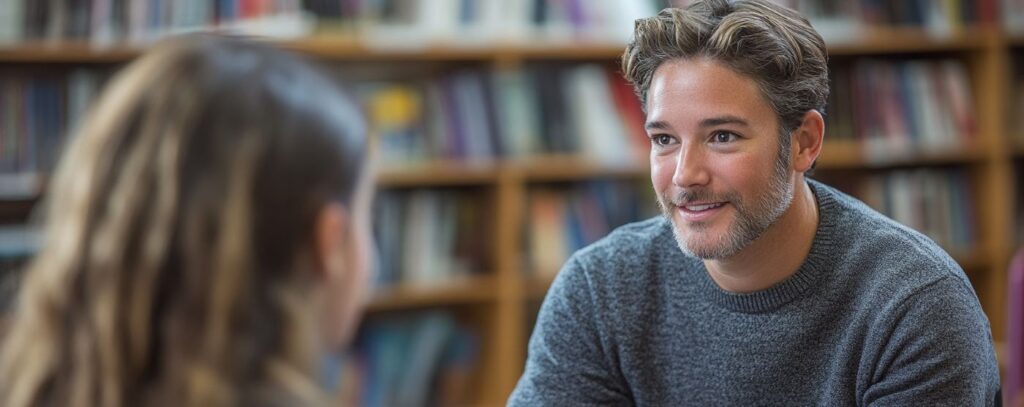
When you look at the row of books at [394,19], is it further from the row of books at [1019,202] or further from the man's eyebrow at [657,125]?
the man's eyebrow at [657,125]

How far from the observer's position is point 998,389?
1.55 meters

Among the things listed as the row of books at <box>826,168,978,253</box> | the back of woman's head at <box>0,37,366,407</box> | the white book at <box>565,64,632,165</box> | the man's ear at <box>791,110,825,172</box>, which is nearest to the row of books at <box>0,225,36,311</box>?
the white book at <box>565,64,632,165</box>

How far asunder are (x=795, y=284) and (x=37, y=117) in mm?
1932

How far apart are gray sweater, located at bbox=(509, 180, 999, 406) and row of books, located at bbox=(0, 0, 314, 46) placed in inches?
54.3

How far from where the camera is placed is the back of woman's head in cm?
77

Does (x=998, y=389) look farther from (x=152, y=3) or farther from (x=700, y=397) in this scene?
(x=152, y=3)

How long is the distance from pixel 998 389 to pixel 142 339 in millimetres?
1208

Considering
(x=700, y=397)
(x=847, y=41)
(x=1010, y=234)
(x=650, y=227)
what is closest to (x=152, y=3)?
(x=650, y=227)

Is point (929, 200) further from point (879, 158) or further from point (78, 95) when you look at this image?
point (78, 95)

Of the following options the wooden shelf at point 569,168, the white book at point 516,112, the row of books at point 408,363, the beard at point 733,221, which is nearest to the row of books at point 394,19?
the white book at point 516,112

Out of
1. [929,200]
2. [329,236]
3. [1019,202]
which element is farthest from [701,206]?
[1019,202]

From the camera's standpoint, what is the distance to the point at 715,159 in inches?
61.3

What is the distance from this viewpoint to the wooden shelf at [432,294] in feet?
10.1

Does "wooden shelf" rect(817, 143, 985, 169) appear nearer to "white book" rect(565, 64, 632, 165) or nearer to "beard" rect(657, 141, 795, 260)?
"white book" rect(565, 64, 632, 165)
